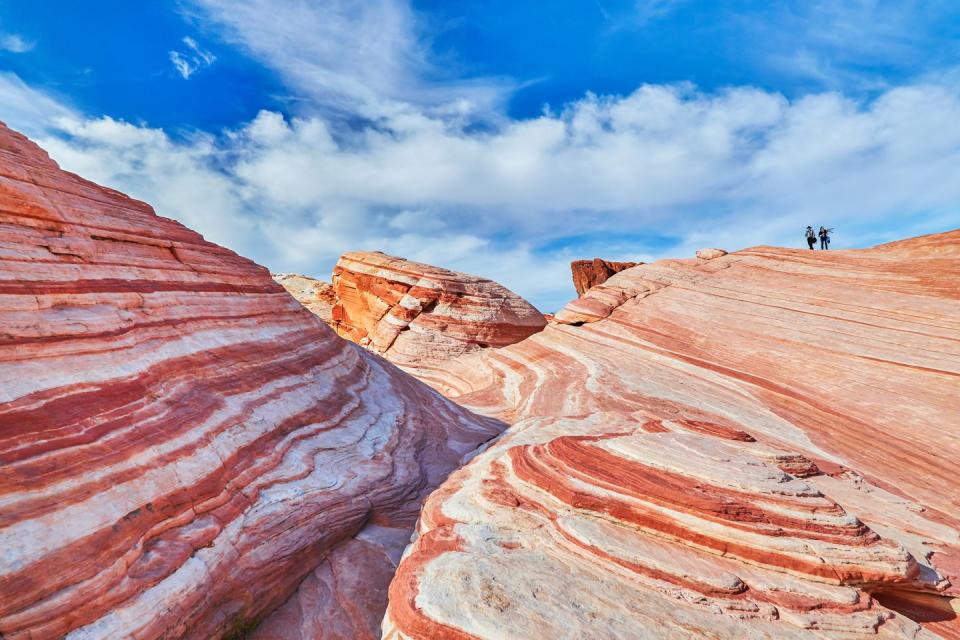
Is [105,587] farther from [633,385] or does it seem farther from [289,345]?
[633,385]

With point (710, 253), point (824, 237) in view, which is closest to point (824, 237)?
point (824, 237)

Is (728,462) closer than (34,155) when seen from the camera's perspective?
Yes

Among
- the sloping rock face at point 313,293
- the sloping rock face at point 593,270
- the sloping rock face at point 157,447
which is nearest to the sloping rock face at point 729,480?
the sloping rock face at point 157,447

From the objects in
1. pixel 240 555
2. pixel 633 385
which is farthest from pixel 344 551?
pixel 633 385

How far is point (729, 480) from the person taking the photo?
5.27 metres

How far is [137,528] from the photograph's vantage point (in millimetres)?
4328

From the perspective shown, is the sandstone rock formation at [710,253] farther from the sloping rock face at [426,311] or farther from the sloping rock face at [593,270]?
the sloping rock face at [593,270]

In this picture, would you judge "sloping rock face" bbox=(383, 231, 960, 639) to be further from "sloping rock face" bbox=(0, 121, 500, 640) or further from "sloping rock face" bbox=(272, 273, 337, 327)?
"sloping rock face" bbox=(272, 273, 337, 327)

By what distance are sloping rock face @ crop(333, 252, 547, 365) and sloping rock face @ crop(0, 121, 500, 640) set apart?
13192 mm

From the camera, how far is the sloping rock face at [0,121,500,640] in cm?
390

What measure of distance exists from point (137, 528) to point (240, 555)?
98 cm

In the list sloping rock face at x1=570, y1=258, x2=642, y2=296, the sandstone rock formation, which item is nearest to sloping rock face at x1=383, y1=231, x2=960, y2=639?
the sandstone rock formation

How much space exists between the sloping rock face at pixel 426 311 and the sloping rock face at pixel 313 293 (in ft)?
18.1

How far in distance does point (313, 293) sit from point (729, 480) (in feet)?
112
